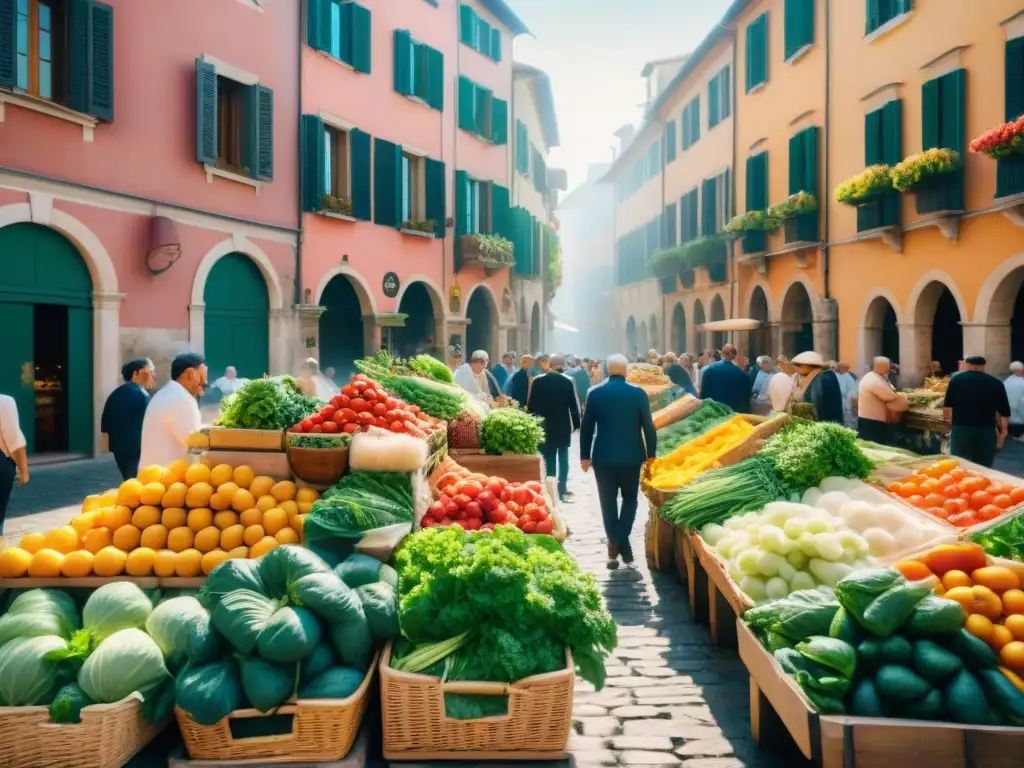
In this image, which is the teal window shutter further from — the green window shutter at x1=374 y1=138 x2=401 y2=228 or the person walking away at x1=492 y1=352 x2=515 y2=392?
the green window shutter at x1=374 y1=138 x2=401 y2=228

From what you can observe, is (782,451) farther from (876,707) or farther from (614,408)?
(876,707)

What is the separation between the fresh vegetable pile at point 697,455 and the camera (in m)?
7.17

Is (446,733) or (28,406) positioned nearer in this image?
(446,733)

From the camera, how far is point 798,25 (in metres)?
19.7

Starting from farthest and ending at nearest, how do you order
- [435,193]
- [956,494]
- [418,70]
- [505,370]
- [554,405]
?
[435,193] < [418,70] < [505,370] < [554,405] < [956,494]

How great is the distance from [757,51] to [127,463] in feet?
63.7

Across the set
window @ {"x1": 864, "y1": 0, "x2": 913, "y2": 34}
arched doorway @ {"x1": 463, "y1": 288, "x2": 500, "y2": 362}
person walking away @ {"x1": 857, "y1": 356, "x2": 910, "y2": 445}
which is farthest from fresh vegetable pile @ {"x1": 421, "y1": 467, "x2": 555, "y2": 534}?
arched doorway @ {"x1": 463, "y1": 288, "x2": 500, "y2": 362}

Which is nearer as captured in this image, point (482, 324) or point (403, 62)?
point (403, 62)

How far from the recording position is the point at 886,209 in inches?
633

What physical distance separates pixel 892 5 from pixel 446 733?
16713mm

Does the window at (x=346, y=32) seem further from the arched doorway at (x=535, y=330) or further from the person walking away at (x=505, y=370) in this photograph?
the arched doorway at (x=535, y=330)

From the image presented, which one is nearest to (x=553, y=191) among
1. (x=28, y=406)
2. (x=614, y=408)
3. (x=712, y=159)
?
(x=712, y=159)

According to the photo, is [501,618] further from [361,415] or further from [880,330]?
[880,330]

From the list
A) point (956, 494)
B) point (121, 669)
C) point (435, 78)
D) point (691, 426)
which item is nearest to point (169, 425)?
point (121, 669)
